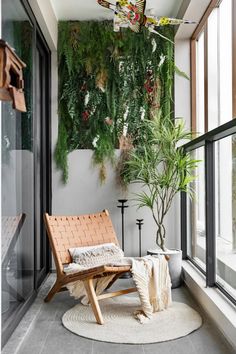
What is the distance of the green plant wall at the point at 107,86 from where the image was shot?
4.57 metres

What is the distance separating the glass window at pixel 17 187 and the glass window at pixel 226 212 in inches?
58.5

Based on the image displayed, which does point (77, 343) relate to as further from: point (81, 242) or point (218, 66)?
point (218, 66)

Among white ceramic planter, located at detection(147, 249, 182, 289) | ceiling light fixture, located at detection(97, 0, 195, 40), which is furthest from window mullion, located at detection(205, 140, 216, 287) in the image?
ceiling light fixture, located at detection(97, 0, 195, 40)

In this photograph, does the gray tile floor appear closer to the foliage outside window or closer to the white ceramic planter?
the foliage outside window

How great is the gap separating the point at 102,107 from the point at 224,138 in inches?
78.2

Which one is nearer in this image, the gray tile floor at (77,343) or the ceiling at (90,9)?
the gray tile floor at (77,343)

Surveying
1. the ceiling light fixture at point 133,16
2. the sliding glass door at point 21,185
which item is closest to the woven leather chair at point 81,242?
the sliding glass door at point 21,185

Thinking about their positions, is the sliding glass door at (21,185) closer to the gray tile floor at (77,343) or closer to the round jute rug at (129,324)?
the gray tile floor at (77,343)

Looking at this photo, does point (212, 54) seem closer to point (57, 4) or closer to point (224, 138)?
point (224, 138)

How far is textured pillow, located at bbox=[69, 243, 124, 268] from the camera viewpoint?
11.2ft

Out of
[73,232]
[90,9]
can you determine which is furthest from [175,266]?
[90,9]

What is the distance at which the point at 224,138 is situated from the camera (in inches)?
115

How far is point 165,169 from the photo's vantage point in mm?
4258

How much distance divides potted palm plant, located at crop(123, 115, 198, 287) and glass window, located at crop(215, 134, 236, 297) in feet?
2.70
